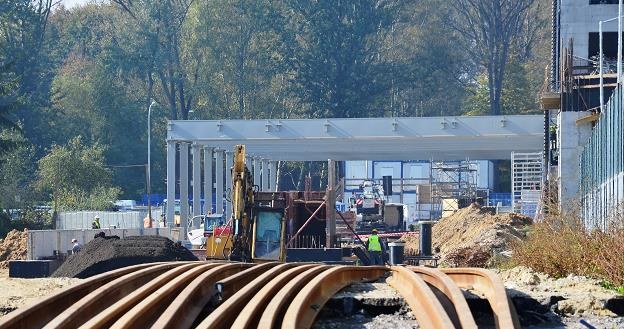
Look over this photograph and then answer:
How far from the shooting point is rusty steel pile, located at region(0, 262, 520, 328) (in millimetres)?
13750

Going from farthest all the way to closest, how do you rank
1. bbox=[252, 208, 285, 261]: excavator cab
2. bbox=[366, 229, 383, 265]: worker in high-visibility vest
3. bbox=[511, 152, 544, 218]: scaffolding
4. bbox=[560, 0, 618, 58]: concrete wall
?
bbox=[511, 152, 544, 218]: scaffolding → bbox=[560, 0, 618, 58]: concrete wall → bbox=[366, 229, 383, 265]: worker in high-visibility vest → bbox=[252, 208, 285, 261]: excavator cab

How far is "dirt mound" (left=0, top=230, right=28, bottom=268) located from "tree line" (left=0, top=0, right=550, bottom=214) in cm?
4423

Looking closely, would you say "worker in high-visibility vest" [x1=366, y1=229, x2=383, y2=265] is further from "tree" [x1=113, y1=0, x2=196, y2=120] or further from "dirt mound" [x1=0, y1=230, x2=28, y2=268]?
"tree" [x1=113, y1=0, x2=196, y2=120]

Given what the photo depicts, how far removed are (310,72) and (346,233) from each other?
40.6 meters

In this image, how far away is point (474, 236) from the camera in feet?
134

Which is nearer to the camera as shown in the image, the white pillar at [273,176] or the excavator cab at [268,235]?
the excavator cab at [268,235]

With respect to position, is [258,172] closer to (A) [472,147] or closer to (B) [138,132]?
(A) [472,147]

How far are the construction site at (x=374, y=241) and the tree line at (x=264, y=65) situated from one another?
1228cm

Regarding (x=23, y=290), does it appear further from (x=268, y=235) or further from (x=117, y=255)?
(x=268, y=235)

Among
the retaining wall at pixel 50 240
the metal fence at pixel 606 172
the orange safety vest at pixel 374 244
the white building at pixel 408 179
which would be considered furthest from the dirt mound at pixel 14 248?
the white building at pixel 408 179

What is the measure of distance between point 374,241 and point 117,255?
9990 mm

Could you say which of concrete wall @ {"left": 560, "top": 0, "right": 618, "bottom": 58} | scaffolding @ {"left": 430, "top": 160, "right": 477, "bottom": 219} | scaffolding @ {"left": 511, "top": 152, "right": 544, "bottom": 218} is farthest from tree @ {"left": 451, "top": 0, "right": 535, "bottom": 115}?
concrete wall @ {"left": 560, "top": 0, "right": 618, "bottom": 58}

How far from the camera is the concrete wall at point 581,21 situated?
5231 cm

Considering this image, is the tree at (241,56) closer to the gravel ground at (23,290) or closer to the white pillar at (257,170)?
the white pillar at (257,170)
